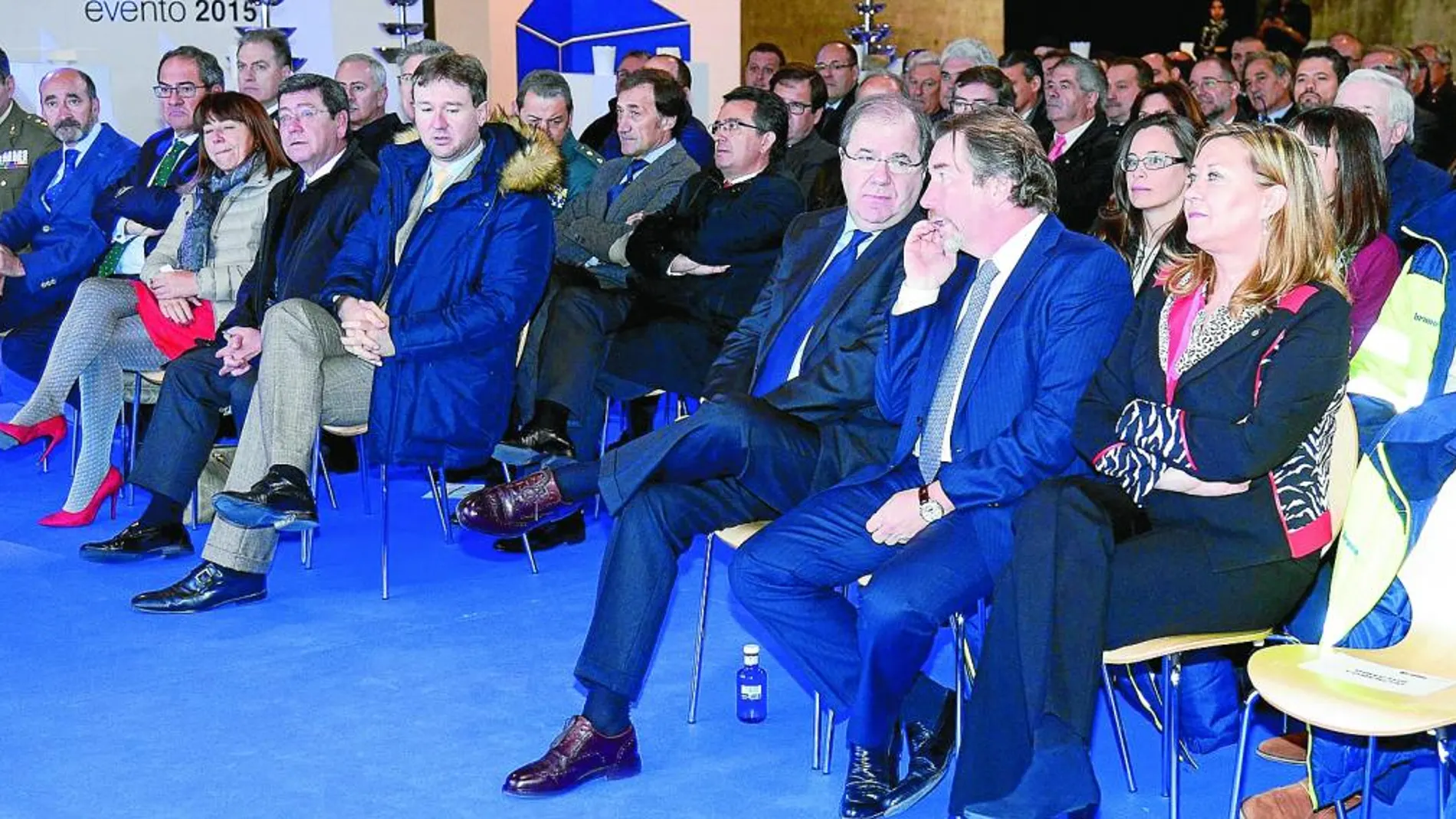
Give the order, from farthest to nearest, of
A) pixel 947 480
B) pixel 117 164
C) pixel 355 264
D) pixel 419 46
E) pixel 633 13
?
pixel 633 13 → pixel 419 46 → pixel 117 164 → pixel 355 264 → pixel 947 480

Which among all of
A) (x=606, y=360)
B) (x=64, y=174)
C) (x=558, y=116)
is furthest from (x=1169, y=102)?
(x=64, y=174)

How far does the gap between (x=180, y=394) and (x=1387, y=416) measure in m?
3.25

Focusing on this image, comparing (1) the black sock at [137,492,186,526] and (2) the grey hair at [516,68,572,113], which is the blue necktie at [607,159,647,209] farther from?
(1) the black sock at [137,492,186,526]

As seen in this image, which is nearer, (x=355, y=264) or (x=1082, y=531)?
(x=1082, y=531)

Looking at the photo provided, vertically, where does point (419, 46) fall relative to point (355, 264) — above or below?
above

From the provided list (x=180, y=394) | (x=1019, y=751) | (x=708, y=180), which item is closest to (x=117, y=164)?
(x=180, y=394)

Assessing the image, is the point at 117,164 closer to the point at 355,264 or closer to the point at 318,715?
the point at 355,264

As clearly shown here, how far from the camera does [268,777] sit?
3.39 m

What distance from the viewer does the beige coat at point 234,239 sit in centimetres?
521

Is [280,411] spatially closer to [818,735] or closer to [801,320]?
[801,320]

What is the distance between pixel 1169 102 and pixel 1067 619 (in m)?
3.72

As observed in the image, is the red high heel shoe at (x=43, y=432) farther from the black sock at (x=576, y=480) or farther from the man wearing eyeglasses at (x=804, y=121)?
the man wearing eyeglasses at (x=804, y=121)

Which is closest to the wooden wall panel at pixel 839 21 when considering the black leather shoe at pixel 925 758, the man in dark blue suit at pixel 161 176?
the man in dark blue suit at pixel 161 176

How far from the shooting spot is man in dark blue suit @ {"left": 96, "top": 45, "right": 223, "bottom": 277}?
230 inches
